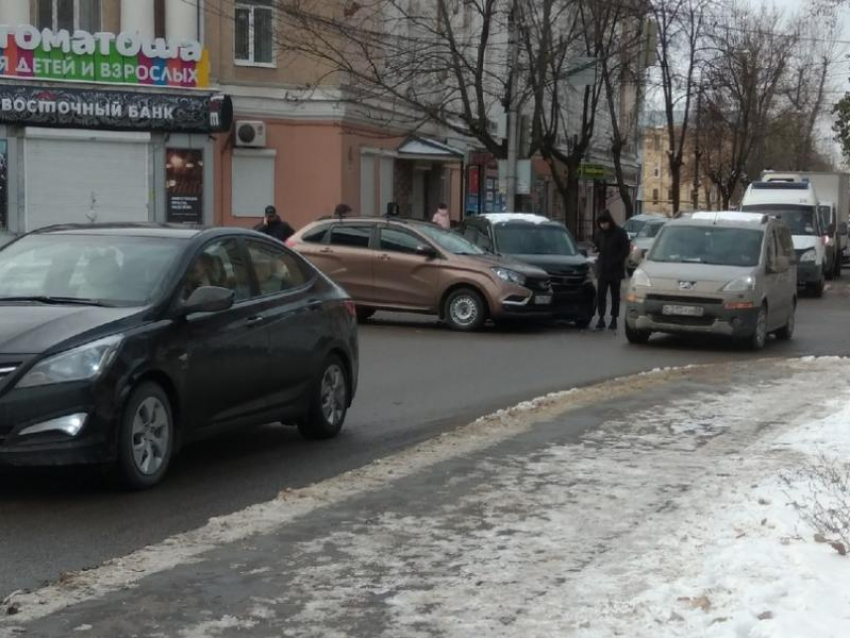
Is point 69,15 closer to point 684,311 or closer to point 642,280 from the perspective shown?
point 642,280

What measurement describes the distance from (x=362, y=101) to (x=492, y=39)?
9124 millimetres

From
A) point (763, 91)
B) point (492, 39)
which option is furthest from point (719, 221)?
point (763, 91)

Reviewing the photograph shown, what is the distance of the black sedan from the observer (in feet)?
23.7

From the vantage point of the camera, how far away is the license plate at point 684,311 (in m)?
17.1

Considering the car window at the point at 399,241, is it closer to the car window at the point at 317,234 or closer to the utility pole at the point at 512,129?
the car window at the point at 317,234

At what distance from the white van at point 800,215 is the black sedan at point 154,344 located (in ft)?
68.8

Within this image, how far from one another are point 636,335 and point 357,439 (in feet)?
28.4

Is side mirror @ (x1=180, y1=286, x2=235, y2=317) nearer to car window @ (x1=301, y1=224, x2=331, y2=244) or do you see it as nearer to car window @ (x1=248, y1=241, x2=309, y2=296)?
Result: car window @ (x1=248, y1=241, x2=309, y2=296)

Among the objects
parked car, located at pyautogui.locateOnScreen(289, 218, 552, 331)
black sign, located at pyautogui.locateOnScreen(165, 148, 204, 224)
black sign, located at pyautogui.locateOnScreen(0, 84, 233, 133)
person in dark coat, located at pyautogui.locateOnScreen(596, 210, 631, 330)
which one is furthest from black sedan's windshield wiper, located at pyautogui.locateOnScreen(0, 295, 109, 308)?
black sign, located at pyautogui.locateOnScreen(165, 148, 204, 224)

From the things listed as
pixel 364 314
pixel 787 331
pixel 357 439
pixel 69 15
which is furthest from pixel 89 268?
pixel 69 15

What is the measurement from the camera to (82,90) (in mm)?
31797

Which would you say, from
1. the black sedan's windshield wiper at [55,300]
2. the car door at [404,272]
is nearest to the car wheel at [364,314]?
the car door at [404,272]

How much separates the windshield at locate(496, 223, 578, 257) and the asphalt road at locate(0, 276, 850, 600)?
193 cm

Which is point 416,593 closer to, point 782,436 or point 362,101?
point 782,436
